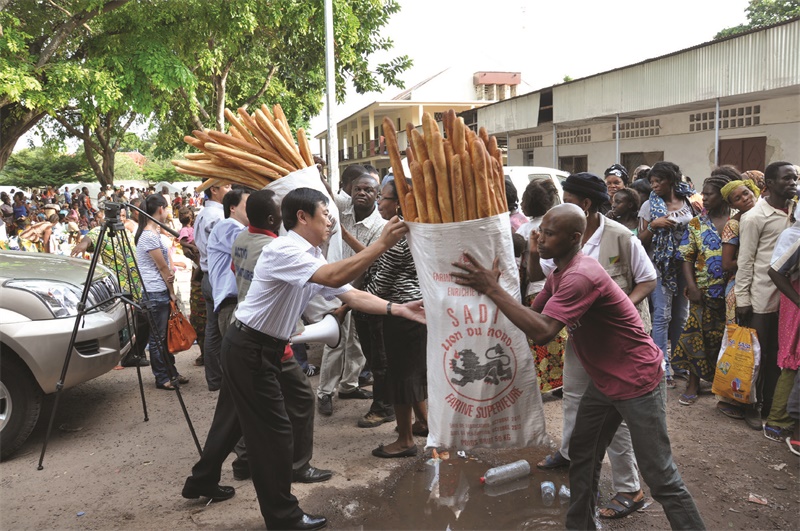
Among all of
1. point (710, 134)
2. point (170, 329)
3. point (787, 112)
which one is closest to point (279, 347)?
point (170, 329)

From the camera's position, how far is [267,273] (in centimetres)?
309

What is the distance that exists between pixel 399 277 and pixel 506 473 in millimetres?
1506

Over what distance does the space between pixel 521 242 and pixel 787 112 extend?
11582 mm

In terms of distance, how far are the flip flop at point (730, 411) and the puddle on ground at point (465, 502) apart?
5.61 ft

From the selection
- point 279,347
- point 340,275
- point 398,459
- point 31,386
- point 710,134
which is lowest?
point 398,459

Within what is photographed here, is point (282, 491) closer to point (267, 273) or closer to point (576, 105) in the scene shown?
point (267, 273)

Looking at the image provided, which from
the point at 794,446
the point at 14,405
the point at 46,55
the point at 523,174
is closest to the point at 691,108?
the point at 523,174

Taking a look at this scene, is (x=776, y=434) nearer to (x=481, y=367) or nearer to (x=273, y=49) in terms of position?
(x=481, y=367)

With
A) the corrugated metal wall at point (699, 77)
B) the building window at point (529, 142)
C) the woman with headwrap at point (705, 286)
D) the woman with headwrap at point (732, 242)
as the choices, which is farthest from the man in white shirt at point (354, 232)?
the building window at point (529, 142)

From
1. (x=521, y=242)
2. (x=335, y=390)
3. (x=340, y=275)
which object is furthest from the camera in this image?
(x=335, y=390)

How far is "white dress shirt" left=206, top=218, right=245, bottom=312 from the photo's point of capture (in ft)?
15.0

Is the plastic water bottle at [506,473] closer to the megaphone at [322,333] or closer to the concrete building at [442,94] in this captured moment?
the megaphone at [322,333]

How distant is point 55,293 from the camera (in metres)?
4.60

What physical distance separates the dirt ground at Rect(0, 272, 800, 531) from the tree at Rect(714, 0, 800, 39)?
37670mm
